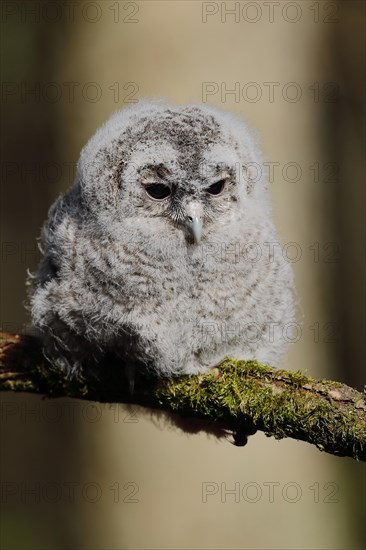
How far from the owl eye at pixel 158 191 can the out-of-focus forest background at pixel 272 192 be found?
82.8 inches

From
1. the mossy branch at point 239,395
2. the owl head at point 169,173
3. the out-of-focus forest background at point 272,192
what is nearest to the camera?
the mossy branch at point 239,395

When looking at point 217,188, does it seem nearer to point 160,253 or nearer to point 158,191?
point 158,191

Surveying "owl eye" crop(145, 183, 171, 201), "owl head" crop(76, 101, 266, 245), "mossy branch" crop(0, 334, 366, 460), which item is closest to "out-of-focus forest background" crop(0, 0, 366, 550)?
"owl head" crop(76, 101, 266, 245)

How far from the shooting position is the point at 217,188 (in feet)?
9.89

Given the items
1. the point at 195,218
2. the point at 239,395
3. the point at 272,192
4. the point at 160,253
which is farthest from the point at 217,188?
the point at 272,192

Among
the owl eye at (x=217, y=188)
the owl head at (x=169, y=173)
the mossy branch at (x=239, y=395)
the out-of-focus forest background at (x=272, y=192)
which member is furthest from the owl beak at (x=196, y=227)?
the out-of-focus forest background at (x=272, y=192)

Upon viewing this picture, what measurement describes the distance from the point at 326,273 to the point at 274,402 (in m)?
3.05

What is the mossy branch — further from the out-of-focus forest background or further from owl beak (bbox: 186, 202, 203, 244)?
the out-of-focus forest background

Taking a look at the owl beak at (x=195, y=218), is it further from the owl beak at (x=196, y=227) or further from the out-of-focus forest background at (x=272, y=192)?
the out-of-focus forest background at (x=272, y=192)

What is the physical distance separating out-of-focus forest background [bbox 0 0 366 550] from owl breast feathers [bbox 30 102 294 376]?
6.45 ft

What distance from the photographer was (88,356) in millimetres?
3111

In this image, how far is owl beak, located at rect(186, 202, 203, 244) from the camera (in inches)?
113

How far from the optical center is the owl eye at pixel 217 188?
2.97 metres

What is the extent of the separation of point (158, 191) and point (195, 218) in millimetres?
214
